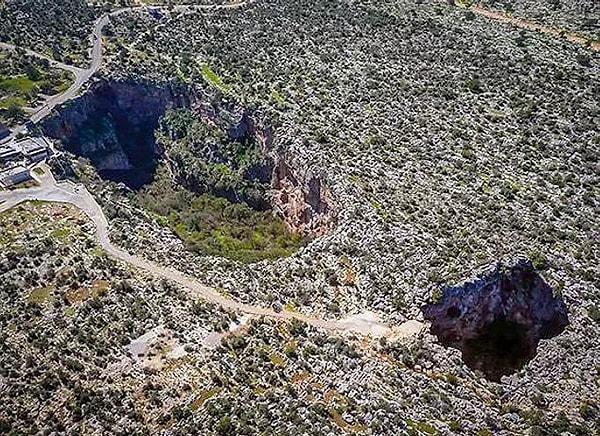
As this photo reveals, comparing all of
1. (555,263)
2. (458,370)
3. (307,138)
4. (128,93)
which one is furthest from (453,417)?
(128,93)

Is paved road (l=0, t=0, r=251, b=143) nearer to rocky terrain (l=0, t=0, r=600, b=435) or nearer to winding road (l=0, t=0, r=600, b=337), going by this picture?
winding road (l=0, t=0, r=600, b=337)

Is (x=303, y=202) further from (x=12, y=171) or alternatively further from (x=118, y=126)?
(x=118, y=126)

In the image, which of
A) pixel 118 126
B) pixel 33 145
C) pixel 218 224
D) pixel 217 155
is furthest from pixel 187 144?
pixel 33 145

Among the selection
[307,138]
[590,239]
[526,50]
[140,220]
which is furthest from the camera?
[526,50]

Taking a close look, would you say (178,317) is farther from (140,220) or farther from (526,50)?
(526,50)

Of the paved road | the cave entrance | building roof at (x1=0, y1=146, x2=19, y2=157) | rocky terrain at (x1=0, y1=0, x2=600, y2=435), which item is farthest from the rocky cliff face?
the cave entrance

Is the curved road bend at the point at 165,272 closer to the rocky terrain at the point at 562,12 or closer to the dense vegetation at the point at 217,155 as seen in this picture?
the dense vegetation at the point at 217,155
